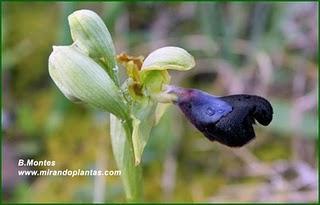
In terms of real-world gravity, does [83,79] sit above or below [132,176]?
above

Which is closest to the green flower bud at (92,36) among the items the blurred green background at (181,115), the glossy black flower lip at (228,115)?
the glossy black flower lip at (228,115)

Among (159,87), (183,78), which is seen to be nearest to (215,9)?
(183,78)

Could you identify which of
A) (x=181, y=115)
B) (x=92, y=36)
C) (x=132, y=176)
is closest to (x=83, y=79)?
(x=92, y=36)

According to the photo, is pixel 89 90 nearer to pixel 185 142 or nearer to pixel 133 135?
pixel 133 135

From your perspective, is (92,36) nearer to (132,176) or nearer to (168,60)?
(168,60)

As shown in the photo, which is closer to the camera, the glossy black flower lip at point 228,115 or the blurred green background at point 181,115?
the glossy black flower lip at point 228,115

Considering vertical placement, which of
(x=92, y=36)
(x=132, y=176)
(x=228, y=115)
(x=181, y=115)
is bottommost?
(x=181, y=115)

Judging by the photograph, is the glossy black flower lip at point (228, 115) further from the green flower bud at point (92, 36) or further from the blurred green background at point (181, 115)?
the blurred green background at point (181, 115)
